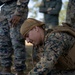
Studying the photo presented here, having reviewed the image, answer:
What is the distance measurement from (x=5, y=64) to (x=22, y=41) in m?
0.47

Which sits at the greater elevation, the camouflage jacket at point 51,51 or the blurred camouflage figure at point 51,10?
the camouflage jacket at point 51,51

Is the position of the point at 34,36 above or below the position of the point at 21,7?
above

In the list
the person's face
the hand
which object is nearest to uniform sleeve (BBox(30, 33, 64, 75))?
the person's face

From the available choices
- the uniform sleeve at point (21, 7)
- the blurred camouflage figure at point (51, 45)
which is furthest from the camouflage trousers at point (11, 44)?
the blurred camouflage figure at point (51, 45)

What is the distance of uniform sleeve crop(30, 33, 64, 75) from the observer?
117 inches

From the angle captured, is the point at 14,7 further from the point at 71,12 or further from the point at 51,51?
the point at 51,51

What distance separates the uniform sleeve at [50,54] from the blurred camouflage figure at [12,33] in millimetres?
1828

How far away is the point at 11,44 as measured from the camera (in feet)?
16.5

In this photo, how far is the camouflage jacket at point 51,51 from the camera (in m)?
2.98

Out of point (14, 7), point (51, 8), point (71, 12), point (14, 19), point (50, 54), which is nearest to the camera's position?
point (50, 54)

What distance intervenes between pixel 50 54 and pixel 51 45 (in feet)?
0.30

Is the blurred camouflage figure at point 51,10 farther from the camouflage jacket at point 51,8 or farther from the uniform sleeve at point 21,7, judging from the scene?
the uniform sleeve at point 21,7

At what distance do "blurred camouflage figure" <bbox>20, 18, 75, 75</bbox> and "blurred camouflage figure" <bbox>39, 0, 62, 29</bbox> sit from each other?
202 inches

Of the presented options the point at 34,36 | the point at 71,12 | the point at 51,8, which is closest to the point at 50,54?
the point at 34,36
